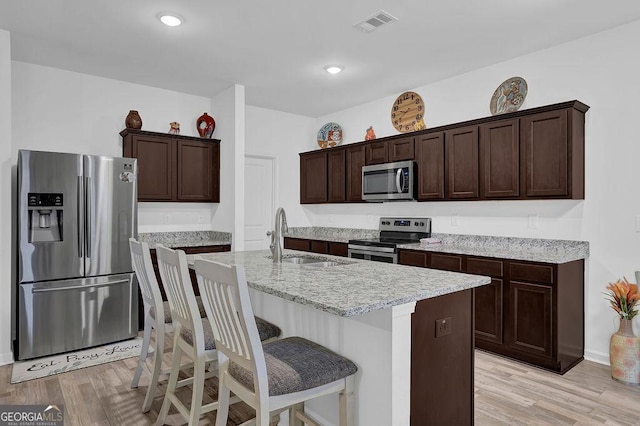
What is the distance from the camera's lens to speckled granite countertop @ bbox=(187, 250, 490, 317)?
4.67ft

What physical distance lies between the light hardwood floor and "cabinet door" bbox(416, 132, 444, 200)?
1789mm

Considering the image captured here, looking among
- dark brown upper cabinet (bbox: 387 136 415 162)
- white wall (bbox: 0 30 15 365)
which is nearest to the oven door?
dark brown upper cabinet (bbox: 387 136 415 162)

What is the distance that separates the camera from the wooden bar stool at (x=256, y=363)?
137cm

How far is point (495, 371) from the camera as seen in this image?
2.98 meters

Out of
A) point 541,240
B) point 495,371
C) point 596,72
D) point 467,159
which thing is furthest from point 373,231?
point 596,72

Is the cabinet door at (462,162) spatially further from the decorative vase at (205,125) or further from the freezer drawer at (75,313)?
the freezer drawer at (75,313)

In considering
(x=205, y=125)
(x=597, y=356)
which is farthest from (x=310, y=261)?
(x=205, y=125)

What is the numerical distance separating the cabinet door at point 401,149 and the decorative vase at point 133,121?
9.40 ft

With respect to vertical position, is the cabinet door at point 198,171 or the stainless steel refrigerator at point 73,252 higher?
the cabinet door at point 198,171

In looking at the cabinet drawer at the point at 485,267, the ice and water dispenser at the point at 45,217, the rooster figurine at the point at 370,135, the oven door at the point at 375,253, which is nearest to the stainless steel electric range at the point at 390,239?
the oven door at the point at 375,253

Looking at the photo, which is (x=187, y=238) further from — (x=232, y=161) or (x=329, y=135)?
(x=329, y=135)

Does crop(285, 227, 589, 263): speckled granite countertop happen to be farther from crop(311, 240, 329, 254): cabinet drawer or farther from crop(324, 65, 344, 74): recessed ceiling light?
crop(324, 65, 344, 74): recessed ceiling light

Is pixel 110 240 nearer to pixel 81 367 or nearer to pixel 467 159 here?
pixel 81 367

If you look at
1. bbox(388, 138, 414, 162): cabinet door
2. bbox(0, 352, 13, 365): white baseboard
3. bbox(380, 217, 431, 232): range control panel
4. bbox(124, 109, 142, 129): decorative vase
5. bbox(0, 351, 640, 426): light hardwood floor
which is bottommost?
bbox(0, 351, 640, 426): light hardwood floor
